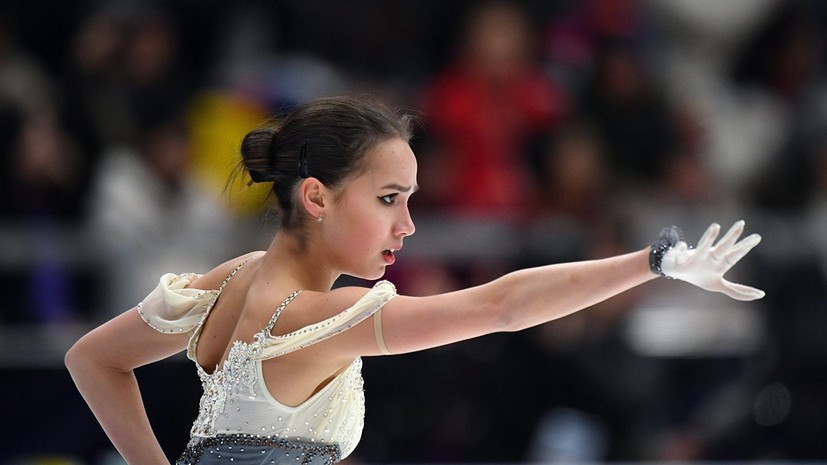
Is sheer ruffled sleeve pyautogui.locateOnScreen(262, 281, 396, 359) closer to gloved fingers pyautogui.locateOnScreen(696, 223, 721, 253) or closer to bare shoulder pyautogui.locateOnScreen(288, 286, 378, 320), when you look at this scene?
bare shoulder pyautogui.locateOnScreen(288, 286, 378, 320)

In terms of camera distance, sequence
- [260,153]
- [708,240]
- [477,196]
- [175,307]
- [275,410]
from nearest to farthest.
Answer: [708,240] → [275,410] → [260,153] → [175,307] → [477,196]

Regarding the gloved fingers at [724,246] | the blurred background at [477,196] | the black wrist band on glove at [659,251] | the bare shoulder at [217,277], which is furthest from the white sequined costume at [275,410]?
the blurred background at [477,196]

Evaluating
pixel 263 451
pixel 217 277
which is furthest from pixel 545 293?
pixel 217 277

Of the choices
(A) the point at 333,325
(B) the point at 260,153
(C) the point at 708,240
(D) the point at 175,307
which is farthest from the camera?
(D) the point at 175,307

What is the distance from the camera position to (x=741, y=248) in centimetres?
250

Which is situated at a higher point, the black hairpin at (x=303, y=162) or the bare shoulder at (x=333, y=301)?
the black hairpin at (x=303, y=162)

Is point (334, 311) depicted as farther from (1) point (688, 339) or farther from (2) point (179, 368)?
(1) point (688, 339)

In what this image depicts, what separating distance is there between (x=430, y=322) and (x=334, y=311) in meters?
0.23

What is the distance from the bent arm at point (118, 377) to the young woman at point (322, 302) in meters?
0.14

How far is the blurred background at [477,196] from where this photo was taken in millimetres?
6223

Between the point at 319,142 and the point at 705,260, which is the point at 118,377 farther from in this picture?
the point at 705,260

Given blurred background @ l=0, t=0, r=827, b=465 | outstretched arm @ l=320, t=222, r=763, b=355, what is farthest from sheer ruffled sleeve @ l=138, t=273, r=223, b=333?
blurred background @ l=0, t=0, r=827, b=465

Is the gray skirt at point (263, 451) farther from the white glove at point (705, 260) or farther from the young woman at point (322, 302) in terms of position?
the white glove at point (705, 260)

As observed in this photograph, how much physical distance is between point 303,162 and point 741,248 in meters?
0.98
